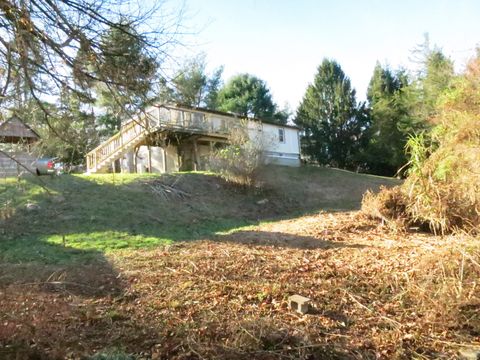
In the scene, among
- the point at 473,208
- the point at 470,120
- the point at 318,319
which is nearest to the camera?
the point at 318,319

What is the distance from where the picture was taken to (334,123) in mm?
32375

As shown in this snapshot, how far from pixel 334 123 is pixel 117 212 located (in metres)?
24.8

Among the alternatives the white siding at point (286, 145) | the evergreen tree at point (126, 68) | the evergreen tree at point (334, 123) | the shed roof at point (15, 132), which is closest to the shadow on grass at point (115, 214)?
the shed roof at point (15, 132)

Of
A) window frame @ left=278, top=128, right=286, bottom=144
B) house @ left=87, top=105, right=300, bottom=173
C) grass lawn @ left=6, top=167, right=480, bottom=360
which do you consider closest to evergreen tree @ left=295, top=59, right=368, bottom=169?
house @ left=87, top=105, right=300, bottom=173

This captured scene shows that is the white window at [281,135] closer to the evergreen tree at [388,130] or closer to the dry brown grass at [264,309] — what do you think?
the evergreen tree at [388,130]

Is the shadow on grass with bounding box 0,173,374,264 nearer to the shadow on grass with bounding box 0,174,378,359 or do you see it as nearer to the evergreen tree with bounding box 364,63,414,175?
the shadow on grass with bounding box 0,174,378,359

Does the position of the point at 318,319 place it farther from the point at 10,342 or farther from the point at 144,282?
the point at 10,342

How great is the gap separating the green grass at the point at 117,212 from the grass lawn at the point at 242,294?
0.11m

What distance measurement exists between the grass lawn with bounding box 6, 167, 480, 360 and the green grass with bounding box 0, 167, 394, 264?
0.11 meters

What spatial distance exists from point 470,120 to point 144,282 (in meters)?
6.49

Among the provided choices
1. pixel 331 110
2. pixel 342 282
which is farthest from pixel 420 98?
pixel 342 282

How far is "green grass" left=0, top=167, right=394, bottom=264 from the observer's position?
797cm

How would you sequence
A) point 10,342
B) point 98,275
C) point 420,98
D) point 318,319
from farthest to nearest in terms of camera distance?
point 420,98 < point 98,275 < point 318,319 < point 10,342

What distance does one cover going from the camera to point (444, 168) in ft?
22.6
